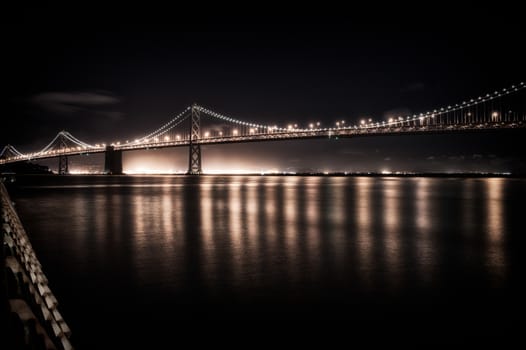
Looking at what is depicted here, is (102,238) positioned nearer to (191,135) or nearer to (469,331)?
(469,331)

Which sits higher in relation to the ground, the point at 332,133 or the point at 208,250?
the point at 332,133

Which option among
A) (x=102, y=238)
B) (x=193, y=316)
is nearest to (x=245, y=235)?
(x=102, y=238)

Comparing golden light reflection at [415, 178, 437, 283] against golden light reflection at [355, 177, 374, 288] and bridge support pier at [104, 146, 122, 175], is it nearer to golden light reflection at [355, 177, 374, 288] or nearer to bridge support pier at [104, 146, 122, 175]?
golden light reflection at [355, 177, 374, 288]

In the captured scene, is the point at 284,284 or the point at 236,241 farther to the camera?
the point at 236,241

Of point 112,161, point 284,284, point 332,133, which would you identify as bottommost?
point 284,284

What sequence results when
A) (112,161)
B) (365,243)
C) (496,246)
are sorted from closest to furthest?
(496,246) < (365,243) < (112,161)

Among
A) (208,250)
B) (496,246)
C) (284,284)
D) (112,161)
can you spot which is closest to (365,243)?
(496,246)

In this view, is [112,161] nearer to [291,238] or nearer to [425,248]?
[291,238]

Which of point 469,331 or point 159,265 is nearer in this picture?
point 469,331

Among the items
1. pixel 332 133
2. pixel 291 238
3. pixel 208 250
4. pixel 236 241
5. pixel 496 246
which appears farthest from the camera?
pixel 332 133

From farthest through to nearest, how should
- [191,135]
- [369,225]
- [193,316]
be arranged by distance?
[191,135]
[369,225]
[193,316]
